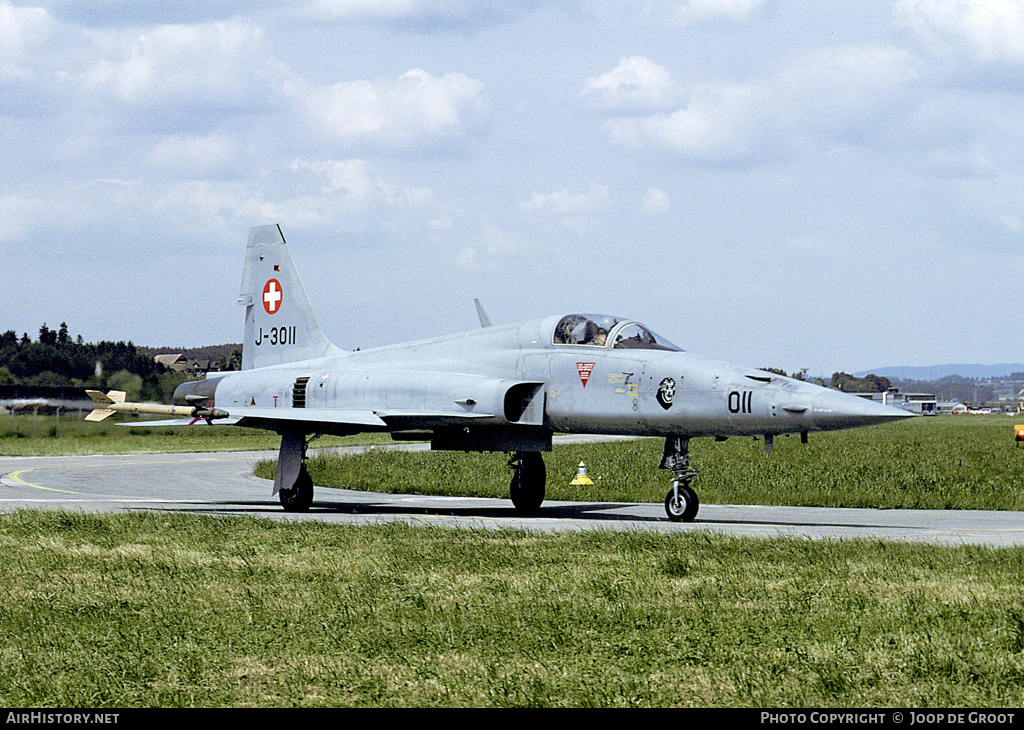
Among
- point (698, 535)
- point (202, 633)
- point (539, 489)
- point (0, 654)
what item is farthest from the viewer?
point (539, 489)

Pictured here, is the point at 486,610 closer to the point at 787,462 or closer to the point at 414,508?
the point at 414,508

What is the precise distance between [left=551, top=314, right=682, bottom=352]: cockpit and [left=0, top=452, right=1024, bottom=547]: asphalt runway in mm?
2536

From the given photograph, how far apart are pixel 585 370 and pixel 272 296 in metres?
8.28

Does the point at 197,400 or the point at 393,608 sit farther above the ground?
the point at 197,400

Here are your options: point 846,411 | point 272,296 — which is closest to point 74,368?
point 272,296

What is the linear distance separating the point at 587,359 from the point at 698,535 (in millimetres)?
4604

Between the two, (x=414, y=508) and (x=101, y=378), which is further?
(x=101, y=378)

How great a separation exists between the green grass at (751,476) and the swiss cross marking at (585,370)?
5.13 meters

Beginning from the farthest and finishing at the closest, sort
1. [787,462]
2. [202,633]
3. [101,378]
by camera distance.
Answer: [101,378] → [787,462] → [202,633]

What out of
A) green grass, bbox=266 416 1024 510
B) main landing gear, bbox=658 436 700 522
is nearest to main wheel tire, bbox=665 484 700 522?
main landing gear, bbox=658 436 700 522

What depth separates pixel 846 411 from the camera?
14.5 m

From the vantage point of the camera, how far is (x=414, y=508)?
19.6m

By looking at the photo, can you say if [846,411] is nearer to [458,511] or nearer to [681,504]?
[681,504]
